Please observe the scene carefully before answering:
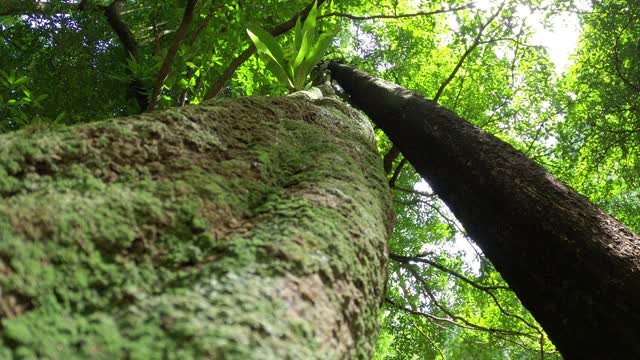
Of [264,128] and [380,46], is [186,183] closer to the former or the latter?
[264,128]

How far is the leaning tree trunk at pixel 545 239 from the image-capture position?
4.21 ft

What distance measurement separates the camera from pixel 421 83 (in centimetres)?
770

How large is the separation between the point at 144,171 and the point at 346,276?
18.7 inches

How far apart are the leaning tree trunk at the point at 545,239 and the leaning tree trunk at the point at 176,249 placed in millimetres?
728

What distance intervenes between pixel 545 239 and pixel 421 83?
21.7 feet

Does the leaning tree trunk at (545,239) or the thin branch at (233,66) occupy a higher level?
the thin branch at (233,66)

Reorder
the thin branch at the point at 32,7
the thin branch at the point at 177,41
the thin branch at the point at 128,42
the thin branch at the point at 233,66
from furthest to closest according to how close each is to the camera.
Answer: the thin branch at the point at 128,42 < the thin branch at the point at 32,7 < the thin branch at the point at 233,66 < the thin branch at the point at 177,41

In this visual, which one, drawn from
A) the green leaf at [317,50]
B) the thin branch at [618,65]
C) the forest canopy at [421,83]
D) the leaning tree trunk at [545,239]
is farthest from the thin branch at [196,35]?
the thin branch at [618,65]

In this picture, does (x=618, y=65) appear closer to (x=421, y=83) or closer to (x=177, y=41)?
(x=421, y=83)

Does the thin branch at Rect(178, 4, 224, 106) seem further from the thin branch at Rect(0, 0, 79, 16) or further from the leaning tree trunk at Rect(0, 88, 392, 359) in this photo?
the leaning tree trunk at Rect(0, 88, 392, 359)

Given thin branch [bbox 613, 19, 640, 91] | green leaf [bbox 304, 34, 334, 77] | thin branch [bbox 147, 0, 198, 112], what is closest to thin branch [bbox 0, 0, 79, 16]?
thin branch [bbox 147, 0, 198, 112]

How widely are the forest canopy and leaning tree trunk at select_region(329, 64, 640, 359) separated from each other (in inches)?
59.5

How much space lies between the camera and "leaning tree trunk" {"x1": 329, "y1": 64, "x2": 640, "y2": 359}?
1284 mm

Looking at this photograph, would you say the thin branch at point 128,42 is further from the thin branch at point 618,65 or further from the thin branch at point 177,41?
the thin branch at point 618,65
